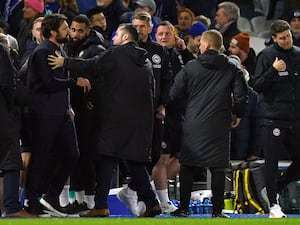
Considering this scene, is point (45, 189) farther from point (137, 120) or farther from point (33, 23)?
point (33, 23)

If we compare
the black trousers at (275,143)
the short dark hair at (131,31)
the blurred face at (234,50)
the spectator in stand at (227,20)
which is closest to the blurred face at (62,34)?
the short dark hair at (131,31)

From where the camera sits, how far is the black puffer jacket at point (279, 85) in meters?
16.4

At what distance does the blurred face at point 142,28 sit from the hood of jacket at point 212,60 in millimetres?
971

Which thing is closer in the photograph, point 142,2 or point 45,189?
point 45,189

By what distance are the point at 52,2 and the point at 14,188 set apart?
4.87m

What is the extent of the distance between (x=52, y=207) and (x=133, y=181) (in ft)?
3.09

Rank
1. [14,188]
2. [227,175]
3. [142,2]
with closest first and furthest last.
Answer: [14,188]
[227,175]
[142,2]

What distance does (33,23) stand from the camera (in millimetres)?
17906

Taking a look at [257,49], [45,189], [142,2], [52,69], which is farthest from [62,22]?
[257,49]

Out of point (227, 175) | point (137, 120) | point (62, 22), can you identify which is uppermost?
point (62, 22)

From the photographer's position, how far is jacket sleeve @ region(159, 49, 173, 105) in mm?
16734

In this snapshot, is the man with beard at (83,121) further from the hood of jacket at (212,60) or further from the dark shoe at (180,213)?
the hood of jacket at (212,60)

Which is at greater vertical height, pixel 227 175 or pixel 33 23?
pixel 33 23
